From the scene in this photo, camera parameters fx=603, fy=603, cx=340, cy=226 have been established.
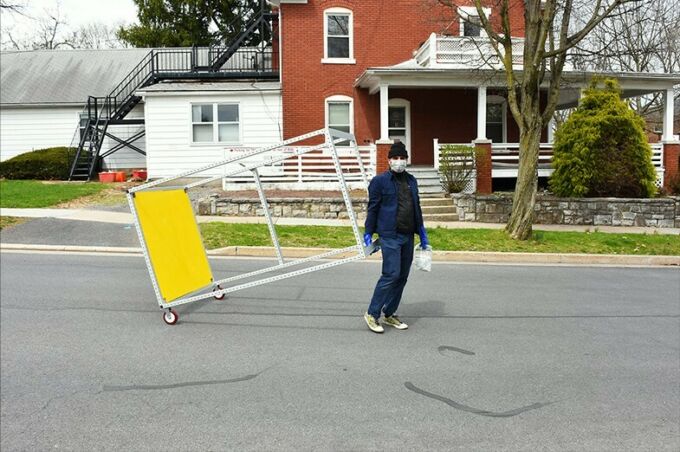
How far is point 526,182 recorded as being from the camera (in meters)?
13.2

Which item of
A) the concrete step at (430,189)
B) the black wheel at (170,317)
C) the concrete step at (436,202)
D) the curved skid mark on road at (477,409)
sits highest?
the concrete step at (430,189)

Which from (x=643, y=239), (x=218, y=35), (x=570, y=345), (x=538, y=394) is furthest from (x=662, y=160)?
(x=218, y=35)

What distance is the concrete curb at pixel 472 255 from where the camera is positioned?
11.3 m

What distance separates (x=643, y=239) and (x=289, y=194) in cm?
915

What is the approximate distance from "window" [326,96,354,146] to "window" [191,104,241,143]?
331 cm

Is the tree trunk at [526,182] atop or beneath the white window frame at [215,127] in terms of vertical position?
beneath

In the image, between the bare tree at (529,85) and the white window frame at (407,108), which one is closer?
the bare tree at (529,85)

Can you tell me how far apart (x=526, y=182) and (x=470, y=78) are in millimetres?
6189

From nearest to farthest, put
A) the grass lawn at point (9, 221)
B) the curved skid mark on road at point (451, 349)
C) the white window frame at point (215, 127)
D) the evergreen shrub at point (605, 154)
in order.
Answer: the curved skid mark on road at point (451, 349) < the grass lawn at point (9, 221) < the evergreen shrub at point (605, 154) < the white window frame at point (215, 127)

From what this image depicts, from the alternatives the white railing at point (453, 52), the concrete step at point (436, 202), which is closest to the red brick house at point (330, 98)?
the white railing at point (453, 52)

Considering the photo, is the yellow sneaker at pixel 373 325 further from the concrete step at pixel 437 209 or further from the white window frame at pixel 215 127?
the white window frame at pixel 215 127

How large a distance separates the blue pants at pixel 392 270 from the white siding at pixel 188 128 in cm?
1599

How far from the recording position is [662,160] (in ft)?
61.5

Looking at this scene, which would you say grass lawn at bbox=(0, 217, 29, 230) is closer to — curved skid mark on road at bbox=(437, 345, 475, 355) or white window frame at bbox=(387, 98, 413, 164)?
curved skid mark on road at bbox=(437, 345, 475, 355)
